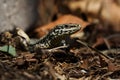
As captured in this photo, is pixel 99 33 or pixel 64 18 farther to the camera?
pixel 99 33

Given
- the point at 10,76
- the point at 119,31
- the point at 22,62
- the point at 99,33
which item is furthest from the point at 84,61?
the point at 119,31

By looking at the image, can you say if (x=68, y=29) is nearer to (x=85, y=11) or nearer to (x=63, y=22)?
(x=63, y=22)

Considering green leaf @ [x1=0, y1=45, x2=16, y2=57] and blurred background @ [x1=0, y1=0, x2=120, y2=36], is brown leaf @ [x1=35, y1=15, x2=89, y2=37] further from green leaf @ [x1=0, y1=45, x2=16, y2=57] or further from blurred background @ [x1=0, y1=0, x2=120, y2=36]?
green leaf @ [x1=0, y1=45, x2=16, y2=57]

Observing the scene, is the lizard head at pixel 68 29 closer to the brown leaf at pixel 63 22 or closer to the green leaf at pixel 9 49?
the green leaf at pixel 9 49

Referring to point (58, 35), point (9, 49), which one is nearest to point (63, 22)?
point (58, 35)

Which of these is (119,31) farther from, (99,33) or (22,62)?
(22,62)

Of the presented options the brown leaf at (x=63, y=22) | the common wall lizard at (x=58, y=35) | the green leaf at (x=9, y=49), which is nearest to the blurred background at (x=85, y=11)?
the brown leaf at (x=63, y=22)

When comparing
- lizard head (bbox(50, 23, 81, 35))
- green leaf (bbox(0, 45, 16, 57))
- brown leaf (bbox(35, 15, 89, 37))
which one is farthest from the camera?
brown leaf (bbox(35, 15, 89, 37))

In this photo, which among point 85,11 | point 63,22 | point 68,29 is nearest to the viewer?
point 68,29

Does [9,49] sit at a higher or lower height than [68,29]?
lower

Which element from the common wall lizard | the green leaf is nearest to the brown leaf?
the common wall lizard

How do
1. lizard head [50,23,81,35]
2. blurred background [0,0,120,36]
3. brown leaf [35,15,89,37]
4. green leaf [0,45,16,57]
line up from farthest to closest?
1. blurred background [0,0,120,36]
2. brown leaf [35,15,89,37]
3. lizard head [50,23,81,35]
4. green leaf [0,45,16,57]
